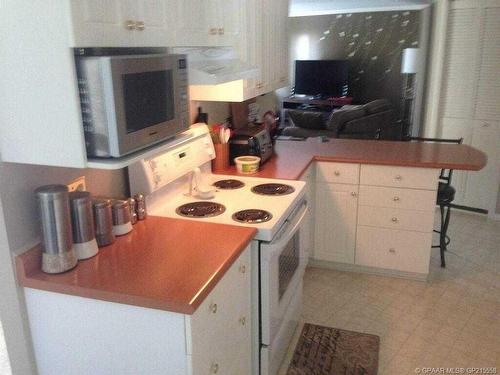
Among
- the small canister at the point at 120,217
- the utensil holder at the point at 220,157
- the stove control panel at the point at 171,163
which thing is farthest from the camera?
the utensil holder at the point at 220,157

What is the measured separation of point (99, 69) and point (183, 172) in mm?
990

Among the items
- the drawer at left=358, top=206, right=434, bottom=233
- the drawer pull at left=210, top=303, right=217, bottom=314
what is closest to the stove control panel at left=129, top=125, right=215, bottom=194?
the drawer pull at left=210, top=303, right=217, bottom=314

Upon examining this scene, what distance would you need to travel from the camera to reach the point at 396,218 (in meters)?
3.04

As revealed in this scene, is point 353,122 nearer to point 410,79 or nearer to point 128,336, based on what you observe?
point 410,79

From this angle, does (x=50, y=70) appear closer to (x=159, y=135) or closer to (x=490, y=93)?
(x=159, y=135)

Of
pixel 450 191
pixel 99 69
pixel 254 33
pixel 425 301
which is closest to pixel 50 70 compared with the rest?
pixel 99 69

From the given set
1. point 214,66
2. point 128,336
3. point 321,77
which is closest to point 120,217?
point 128,336

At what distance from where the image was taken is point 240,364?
6.15 feet

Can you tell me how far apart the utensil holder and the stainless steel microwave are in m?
1.05

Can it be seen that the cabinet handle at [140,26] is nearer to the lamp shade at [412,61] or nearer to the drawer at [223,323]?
the drawer at [223,323]

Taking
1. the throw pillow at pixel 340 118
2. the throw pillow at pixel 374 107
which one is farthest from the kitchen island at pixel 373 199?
the throw pillow at pixel 374 107

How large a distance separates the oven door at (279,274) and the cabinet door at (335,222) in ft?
2.32

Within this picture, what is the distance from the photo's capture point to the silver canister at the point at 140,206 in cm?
196

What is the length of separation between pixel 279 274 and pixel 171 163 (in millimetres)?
736
